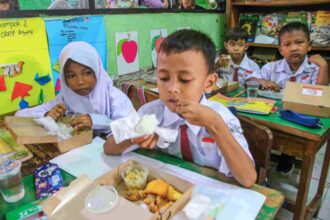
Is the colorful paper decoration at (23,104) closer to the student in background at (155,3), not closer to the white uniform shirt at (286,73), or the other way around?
the student in background at (155,3)

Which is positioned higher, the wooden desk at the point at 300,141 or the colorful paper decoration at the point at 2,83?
the colorful paper decoration at the point at 2,83

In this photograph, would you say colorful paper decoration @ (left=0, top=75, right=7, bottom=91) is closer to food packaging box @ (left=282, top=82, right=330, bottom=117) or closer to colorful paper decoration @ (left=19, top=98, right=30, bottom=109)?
colorful paper decoration @ (left=19, top=98, right=30, bottom=109)

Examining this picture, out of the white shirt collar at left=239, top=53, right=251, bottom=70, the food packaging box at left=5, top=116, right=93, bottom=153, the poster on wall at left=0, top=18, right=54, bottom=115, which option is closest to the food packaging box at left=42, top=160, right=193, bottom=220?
the food packaging box at left=5, top=116, right=93, bottom=153

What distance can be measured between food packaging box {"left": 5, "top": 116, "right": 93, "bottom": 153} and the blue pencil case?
98 centimetres

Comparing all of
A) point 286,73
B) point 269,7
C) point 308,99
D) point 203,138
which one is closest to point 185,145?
point 203,138

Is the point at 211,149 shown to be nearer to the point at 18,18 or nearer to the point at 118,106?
the point at 118,106

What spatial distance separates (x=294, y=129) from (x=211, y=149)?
1.80 ft

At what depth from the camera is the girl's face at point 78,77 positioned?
1.36 metres

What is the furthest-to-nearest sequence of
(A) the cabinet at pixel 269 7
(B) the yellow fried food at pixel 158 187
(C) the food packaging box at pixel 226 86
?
(A) the cabinet at pixel 269 7 < (C) the food packaging box at pixel 226 86 < (B) the yellow fried food at pixel 158 187

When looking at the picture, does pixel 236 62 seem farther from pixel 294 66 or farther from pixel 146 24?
pixel 146 24

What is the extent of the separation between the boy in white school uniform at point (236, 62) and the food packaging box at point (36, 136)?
64.9 inches

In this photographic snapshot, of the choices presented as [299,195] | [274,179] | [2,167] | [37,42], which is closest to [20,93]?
[37,42]

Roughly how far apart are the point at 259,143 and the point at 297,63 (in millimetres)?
1343

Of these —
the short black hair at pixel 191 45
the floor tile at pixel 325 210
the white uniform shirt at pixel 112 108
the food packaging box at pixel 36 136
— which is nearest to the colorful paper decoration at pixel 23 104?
the white uniform shirt at pixel 112 108
